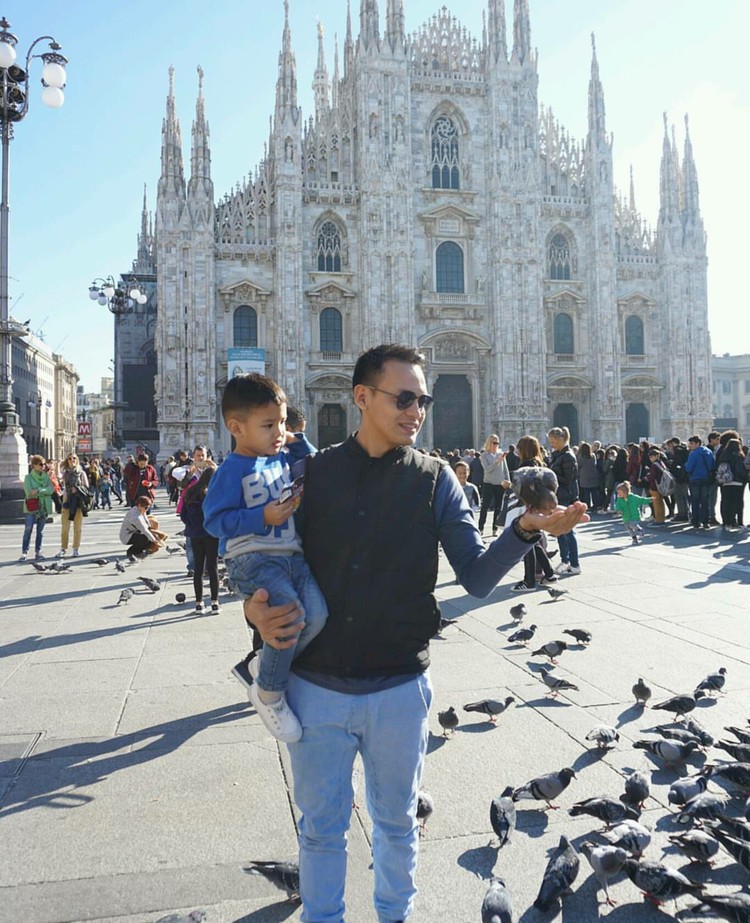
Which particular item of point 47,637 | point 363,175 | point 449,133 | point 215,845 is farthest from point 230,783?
point 449,133

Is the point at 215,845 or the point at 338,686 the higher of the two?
the point at 338,686

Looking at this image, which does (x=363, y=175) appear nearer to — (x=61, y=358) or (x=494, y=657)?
(x=494, y=657)

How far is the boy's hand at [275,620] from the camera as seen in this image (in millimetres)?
2080

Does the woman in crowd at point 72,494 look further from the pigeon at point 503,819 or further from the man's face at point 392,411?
the man's face at point 392,411

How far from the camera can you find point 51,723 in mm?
4395

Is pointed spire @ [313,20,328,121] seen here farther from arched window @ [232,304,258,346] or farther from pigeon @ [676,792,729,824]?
pigeon @ [676,792,729,824]

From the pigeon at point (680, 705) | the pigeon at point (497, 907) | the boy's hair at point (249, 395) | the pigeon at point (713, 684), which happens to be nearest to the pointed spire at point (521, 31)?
the pigeon at point (713, 684)

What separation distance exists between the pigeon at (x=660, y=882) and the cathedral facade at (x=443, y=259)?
94.3 ft

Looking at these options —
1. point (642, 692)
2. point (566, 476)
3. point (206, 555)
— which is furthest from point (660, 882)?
point (566, 476)

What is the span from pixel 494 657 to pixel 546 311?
3193cm

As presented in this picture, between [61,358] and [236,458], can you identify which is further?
[61,358]

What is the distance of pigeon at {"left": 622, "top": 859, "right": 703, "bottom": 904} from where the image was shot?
2.49 meters

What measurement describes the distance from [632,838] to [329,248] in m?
32.7

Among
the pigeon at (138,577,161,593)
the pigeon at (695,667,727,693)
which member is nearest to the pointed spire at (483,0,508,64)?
the pigeon at (138,577,161,593)
